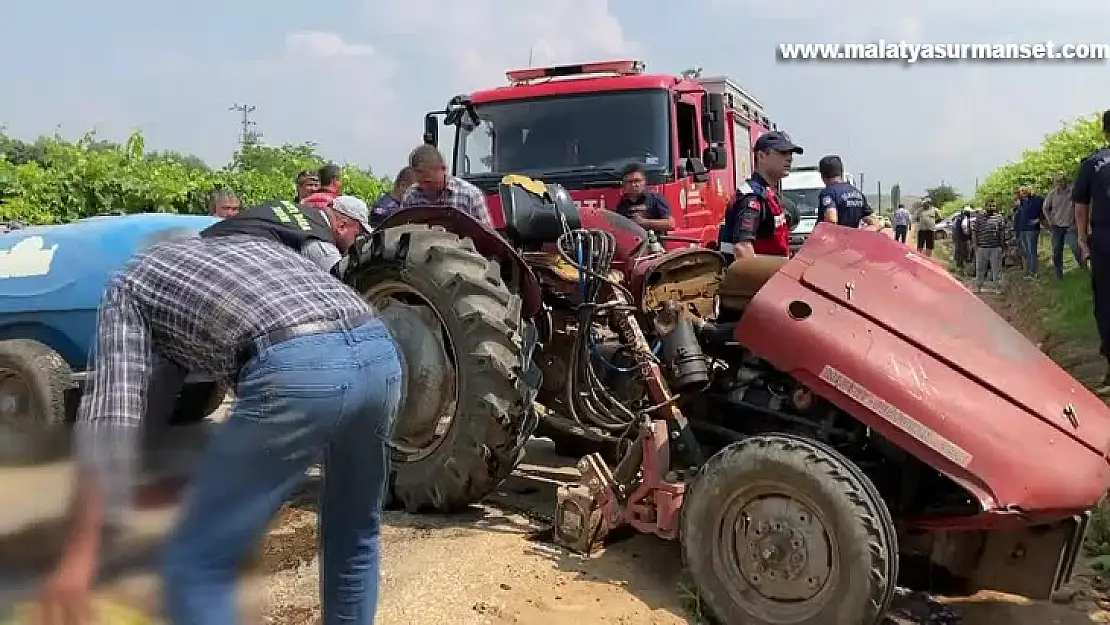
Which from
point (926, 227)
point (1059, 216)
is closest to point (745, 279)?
point (1059, 216)

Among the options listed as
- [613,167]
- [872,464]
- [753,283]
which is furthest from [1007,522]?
[613,167]

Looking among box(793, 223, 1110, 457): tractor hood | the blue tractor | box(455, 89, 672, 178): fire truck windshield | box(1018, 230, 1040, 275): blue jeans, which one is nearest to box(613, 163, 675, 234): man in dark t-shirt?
box(455, 89, 672, 178): fire truck windshield

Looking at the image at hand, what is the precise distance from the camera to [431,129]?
878 cm

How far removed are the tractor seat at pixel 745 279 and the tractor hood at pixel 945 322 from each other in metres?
0.16

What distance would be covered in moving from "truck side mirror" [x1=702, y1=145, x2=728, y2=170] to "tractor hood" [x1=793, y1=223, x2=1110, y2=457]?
4.28 metres

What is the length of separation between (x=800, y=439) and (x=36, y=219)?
13.9 metres

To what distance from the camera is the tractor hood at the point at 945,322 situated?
134 inches

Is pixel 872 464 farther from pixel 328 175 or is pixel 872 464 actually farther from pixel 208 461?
pixel 328 175

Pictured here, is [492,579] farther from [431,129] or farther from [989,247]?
[989,247]

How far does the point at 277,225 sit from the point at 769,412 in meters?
2.09

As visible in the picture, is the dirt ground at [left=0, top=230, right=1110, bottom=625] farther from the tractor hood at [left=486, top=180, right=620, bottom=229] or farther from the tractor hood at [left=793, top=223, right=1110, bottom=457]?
the tractor hood at [left=486, top=180, right=620, bottom=229]

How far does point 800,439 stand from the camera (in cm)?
340

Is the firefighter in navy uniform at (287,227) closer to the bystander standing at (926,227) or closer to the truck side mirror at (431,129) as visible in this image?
the truck side mirror at (431,129)

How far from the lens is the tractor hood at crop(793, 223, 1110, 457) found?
340cm
